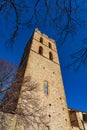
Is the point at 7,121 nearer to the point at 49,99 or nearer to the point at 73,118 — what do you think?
the point at 49,99

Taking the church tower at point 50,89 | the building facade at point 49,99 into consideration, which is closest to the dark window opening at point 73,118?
the building facade at point 49,99

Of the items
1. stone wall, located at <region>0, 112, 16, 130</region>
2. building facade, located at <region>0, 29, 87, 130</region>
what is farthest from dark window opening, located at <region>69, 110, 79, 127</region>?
stone wall, located at <region>0, 112, 16, 130</region>

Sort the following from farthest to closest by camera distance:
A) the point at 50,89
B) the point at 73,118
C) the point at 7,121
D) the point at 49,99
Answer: the point at 73,118, the point at 50,89, the point at 49,99, the point at 7,121

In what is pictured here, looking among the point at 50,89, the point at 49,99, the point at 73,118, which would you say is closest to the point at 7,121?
the point at 49,99

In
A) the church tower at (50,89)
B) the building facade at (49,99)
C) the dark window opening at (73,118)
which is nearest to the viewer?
Answer: the building facade at (49,99)

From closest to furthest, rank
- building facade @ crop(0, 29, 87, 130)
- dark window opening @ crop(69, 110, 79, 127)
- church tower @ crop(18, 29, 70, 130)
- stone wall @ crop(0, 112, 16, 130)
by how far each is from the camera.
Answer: stone wall @ crop(0, 112, 16, 130) < building facade @ crop(0, 29, 87, 130) < church tower @ crop(18, 29, 70, 130) < dark window opening @ crop(69, 110, 79, 127)

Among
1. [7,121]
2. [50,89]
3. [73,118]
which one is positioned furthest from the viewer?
[73,118]

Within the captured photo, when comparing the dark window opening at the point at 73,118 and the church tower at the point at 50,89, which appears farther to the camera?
the dark window opening at the point at 73,118

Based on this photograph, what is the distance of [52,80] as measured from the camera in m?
13.8

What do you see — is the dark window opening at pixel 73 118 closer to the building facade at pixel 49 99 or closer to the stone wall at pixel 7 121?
the building facade at pixel 49 99

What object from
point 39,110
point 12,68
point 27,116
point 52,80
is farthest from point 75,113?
point 12,68

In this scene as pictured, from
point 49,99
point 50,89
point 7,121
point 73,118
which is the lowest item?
point 7,121

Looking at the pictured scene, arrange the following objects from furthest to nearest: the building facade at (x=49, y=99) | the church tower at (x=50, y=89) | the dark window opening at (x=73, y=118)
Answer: the dark window opening at (x=73, y=118), the church tower at (x=50, y=89), the building facade at (x=49, y=99)

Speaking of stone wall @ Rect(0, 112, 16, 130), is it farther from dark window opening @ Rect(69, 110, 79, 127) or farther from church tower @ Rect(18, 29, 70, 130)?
dark window opening @ Rect(69, 110, 79, 127)
